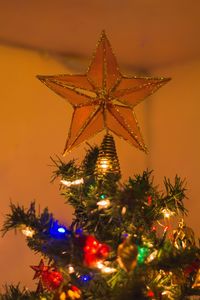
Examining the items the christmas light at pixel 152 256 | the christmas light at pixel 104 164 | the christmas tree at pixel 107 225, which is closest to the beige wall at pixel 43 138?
the christmas tree at pixel 107 225

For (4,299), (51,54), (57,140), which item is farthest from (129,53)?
(4,299)

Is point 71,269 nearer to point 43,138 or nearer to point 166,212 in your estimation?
point 166,212

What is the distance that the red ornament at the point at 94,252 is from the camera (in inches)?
25.6

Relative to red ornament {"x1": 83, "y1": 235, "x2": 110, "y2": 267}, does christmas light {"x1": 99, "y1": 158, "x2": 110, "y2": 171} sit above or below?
above

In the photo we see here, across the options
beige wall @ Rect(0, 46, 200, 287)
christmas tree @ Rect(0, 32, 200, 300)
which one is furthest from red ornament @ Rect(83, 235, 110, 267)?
beige wall @ Rect(0, 46, 200, 287)

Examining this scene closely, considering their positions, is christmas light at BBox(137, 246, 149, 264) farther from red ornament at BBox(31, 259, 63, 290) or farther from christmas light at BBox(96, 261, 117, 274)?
red ornament at BBox(31, 259, 63, 290)

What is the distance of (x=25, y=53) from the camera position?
4.71 feet

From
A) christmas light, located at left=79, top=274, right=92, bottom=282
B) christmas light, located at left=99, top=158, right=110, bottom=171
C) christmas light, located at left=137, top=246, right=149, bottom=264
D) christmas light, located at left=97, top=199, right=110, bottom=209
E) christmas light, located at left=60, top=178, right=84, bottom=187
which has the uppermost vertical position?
christmas light, located at left=99, top=158, right=110, bottom=171

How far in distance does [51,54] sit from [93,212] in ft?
3.02

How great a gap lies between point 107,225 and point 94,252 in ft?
0.31

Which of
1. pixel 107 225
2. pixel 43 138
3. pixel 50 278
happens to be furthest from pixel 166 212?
pixel 43 138

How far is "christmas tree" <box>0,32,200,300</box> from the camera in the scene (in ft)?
2.15

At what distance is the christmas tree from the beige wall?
52 cm

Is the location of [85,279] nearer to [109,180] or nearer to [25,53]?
[109,180]
